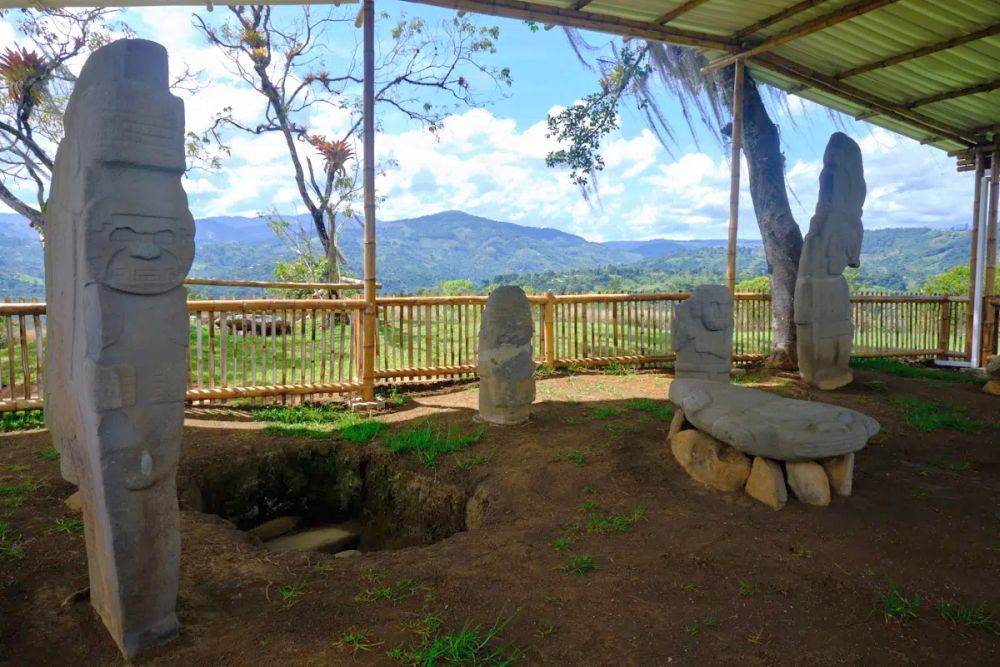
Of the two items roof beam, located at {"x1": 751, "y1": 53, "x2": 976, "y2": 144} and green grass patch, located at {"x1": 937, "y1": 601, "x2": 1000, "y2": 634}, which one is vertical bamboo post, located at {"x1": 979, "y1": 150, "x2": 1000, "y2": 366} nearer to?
roof beam, located at {"x1": 751, "y1": 53, "x2": 976, "y2": 144}

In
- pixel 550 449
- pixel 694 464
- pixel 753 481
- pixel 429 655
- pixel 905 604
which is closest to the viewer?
pixel 429 655

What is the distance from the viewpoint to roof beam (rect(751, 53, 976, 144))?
884 centimetres

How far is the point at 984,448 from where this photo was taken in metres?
5.64

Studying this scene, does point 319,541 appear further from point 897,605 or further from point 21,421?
point 897,605

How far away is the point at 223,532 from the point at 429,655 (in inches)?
80.0

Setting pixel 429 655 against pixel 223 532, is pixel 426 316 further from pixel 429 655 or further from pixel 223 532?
pixel 429 655

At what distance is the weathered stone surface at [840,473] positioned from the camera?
4.36 metres

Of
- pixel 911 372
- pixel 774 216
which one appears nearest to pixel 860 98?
pixel 774 216

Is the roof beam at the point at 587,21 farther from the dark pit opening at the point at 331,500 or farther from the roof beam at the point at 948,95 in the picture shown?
the dark pit opening at the point at 331,500

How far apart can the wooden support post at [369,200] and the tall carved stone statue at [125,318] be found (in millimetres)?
4356

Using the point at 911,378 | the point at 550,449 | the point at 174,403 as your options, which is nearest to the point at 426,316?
the point at 550,449

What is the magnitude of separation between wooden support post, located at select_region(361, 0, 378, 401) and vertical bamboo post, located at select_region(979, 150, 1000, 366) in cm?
1024

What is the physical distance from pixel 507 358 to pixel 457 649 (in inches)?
153

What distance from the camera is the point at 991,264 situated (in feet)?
34.3
